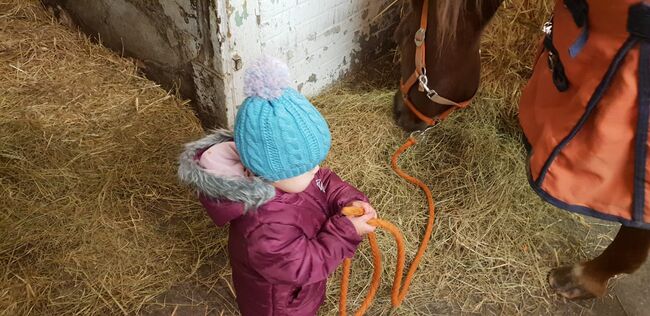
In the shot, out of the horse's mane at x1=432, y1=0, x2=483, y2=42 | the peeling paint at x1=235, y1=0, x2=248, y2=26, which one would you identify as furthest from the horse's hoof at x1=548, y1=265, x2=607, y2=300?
the peeling paint at x1=235, y1=0, x2=248, y2=26

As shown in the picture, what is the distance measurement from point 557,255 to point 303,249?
127cm

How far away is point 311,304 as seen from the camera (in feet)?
5.08

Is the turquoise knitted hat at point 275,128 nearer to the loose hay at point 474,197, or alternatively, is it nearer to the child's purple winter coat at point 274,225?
the child's purple winter coat at point 274,225

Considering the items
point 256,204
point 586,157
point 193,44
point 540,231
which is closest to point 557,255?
point 540,231

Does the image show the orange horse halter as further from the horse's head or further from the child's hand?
the child's hand

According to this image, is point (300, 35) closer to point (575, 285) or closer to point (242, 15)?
point (242, 15)

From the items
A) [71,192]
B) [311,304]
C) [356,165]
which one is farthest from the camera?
[356,165]

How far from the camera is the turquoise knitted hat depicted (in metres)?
1.04

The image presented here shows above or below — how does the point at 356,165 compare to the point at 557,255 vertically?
above

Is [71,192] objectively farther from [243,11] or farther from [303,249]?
[303,249]

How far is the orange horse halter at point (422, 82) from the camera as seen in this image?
1724 millimetres

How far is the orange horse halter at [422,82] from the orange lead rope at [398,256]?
20 cm

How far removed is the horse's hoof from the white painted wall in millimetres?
1318

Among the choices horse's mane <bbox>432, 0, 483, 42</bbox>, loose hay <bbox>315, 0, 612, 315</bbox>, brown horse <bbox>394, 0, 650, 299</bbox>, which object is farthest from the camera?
loose hay <bbox>315, 0, 612, 315</bbox>
